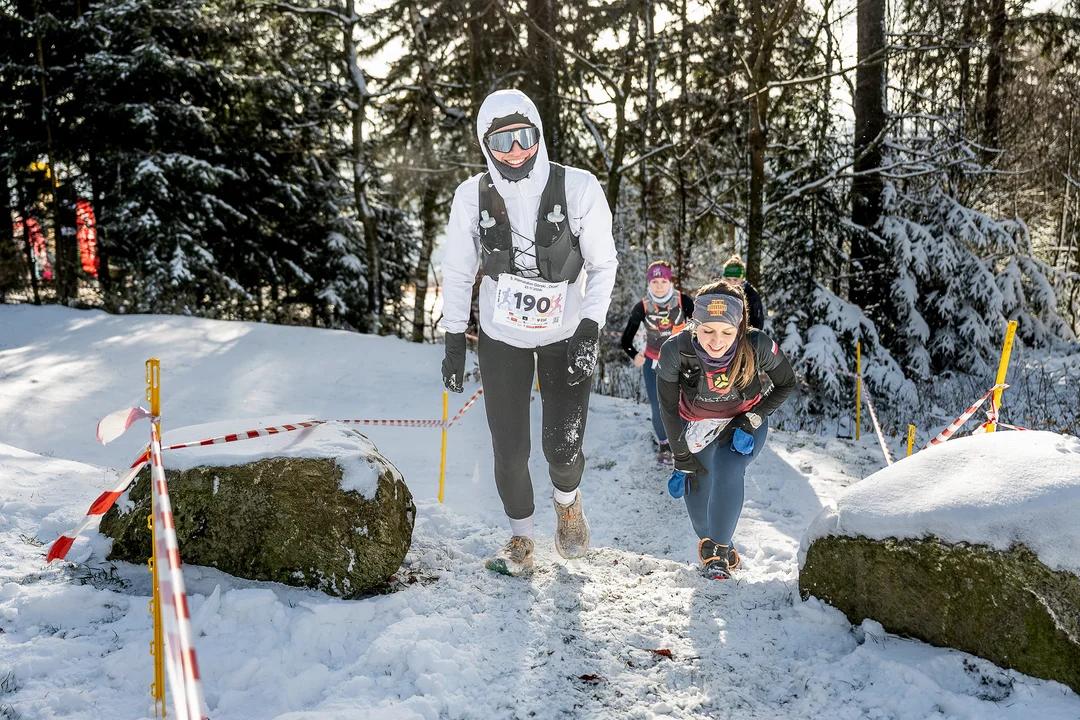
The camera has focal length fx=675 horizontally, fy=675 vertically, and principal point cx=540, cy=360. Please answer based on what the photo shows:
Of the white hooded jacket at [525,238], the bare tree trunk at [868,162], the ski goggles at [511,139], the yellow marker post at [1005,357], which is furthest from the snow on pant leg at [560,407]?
the bare tree trunk at [868,162]

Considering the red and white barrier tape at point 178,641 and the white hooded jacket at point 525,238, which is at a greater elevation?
the white hooded jacket at point 525,238

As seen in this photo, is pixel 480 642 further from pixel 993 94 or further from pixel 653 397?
pixel 993 94

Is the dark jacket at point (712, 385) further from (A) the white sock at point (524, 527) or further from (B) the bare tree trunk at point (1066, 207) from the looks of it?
(B) the bare tree trunk at point (1066, 207)

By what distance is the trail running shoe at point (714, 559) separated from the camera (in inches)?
151

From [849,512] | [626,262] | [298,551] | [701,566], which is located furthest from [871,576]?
[626,262]

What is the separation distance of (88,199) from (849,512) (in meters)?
20.6

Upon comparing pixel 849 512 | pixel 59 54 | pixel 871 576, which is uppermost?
pixel 59 54

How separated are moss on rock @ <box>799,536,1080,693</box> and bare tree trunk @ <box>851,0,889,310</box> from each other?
8.96 meters

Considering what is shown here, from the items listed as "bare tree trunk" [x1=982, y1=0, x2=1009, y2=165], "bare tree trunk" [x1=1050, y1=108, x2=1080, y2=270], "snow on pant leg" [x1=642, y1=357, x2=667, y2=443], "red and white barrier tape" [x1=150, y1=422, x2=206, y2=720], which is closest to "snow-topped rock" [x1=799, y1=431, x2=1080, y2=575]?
"red and white barrier tape" [x1=150, y1=422, x2=206, y2=720]

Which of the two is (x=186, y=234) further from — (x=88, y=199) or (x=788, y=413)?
(x=788, y=413)

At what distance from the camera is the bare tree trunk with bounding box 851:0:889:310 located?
1091cm

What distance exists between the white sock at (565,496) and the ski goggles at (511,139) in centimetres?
191

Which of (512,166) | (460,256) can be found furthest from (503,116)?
(460,256)

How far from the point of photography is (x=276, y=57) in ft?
56.1
